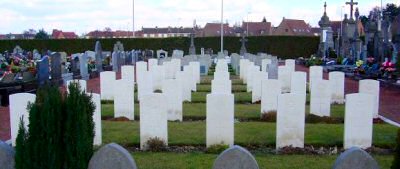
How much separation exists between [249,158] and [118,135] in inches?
202

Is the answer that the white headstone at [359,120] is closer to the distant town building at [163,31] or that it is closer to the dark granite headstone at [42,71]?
the dark granite headstone at [42,71]

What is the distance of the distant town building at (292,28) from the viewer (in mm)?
89550

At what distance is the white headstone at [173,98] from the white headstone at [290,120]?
3.31 metres

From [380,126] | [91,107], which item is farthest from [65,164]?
[380,126]

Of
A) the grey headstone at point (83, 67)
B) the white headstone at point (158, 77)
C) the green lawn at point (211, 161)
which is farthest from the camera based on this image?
the grey headstone at point (83, 67)

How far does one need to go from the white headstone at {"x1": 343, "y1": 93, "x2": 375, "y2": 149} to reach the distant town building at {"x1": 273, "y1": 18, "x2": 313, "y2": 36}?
82.1m

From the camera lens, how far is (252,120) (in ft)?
36.5

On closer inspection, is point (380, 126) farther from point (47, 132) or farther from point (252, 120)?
point (47, 132)

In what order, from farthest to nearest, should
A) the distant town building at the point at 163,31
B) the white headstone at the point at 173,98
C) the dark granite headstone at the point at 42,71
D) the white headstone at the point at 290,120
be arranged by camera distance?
the distant town building at the point at 163,31
the dark granite headstone at the point at 42,71
the white headstone at the point at 173,98
the white headstone at the point at 290,120

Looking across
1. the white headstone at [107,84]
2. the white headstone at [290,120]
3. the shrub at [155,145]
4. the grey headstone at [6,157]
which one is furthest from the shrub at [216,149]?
the white headstone at [107,84]

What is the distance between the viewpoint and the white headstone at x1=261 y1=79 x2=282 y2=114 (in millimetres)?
10891

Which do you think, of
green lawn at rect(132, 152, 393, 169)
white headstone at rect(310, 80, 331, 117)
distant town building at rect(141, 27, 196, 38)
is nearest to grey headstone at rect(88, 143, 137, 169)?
green lawn at rect(132, 152, 393, 169)

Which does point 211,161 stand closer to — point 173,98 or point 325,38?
point 173,98

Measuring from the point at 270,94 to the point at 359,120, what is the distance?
10.1 feet
